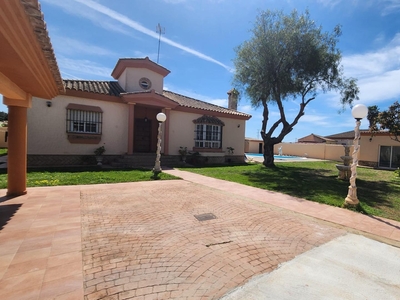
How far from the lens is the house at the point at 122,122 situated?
39.8 feet

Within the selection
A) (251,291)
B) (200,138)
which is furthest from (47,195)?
(200,138)

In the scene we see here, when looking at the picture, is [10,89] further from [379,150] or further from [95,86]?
[379,150]

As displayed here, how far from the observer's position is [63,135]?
12445 millimetres

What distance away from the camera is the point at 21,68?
3.70 metres

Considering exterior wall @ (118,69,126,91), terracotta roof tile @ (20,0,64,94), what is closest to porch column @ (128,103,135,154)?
exterior wall @ (118,69,126,91)

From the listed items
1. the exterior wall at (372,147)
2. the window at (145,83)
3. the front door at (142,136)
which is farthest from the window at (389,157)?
the window at (145,83)

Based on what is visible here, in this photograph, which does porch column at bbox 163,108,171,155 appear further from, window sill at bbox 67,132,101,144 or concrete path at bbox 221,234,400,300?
concrete path at bbox 221,234,400,300

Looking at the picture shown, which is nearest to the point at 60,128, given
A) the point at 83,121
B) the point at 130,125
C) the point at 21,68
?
the point at 83,121

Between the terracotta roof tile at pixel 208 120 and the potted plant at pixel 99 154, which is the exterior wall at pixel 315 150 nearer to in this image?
the terracotta roof tile at pixel 208 120

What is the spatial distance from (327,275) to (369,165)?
23.6 metres

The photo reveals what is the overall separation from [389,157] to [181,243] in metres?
24.5

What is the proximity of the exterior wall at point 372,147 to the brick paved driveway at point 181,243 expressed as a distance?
20.9 m

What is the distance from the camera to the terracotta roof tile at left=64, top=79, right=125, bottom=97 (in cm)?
1286

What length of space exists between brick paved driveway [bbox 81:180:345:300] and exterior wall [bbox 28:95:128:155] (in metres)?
7.76
